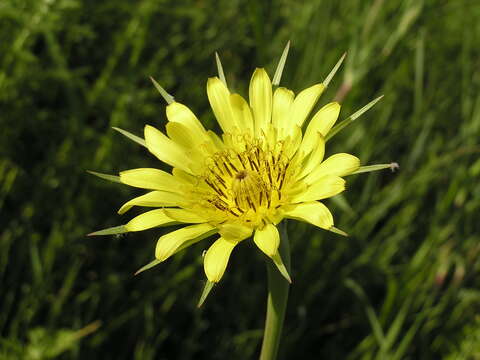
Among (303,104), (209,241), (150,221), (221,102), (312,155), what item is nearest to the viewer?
(150,221)

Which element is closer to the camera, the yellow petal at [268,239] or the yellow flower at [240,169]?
Result: the yellow petal at [268,239]

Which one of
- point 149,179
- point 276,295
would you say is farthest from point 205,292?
point 149,179

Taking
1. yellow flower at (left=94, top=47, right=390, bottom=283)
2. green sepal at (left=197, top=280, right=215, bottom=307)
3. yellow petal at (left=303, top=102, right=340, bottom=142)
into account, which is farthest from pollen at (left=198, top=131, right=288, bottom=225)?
green sepal at (left=197, top=280, right=215, bottom=307)

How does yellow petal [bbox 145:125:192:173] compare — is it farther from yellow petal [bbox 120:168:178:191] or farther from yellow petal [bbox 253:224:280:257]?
yellow petal [bbox 253:224:280:257]

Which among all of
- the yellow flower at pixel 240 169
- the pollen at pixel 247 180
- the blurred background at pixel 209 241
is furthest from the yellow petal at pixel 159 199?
the blurred background at pixel 209 241

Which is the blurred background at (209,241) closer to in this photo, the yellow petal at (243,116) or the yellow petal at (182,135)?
the yellow petal at (243,116)

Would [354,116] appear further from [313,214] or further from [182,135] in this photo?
[182,135]
